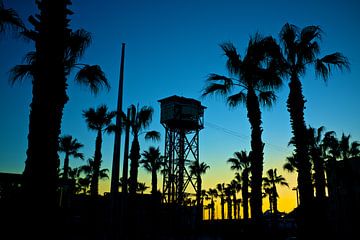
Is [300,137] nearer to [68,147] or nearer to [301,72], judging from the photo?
[301,72]

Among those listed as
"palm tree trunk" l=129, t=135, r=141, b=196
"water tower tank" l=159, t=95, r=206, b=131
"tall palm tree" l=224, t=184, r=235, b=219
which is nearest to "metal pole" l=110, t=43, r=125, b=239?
"palm tree trunk" l=129, t=135, r=141, b=196

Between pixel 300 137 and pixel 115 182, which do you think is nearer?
pixel 115 182

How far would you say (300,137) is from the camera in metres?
14.9

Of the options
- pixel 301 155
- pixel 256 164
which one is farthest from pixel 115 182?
A: pixel 301 155

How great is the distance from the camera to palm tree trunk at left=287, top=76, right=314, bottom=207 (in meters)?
14.2

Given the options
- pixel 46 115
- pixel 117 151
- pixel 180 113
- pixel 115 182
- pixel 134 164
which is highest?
pixel 180 113

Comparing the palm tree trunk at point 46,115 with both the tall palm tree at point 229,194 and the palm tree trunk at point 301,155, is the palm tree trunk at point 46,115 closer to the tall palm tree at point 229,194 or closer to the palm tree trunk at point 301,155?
the palm tree trunk at point 301,155

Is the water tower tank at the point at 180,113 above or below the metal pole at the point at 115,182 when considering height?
above

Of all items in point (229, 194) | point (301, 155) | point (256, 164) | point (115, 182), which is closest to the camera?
point (115, 182)

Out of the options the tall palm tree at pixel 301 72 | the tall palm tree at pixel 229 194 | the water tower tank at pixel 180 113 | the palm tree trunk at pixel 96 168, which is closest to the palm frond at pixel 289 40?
the tall palm tree at pixel 301 72

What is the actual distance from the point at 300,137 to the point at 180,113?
2803cm

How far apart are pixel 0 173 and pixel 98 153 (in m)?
8.02

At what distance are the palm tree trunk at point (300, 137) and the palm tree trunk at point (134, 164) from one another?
16.0m

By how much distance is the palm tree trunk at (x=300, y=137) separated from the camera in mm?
14227
